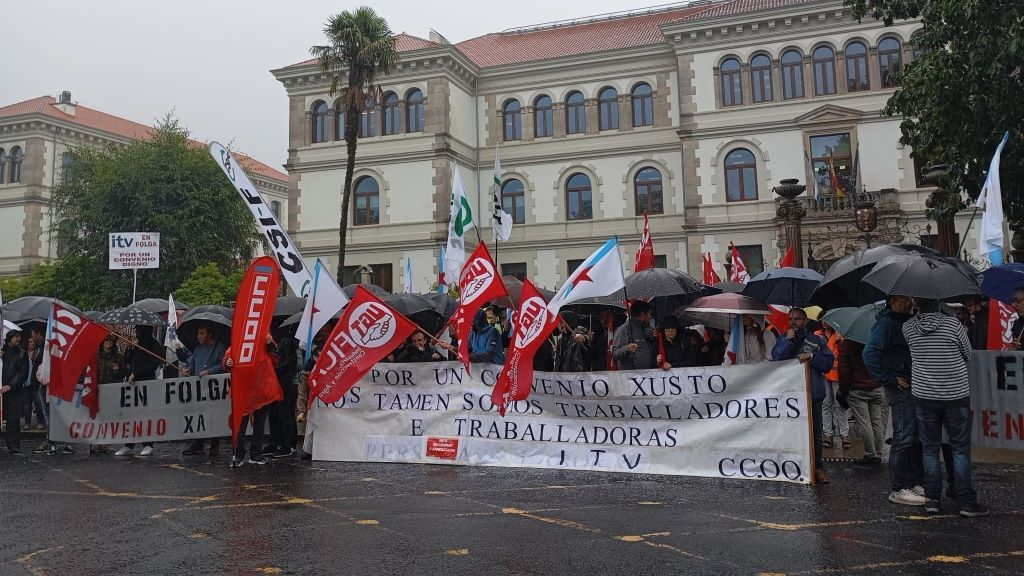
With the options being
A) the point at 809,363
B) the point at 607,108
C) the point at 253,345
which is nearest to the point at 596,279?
the point at 809,363

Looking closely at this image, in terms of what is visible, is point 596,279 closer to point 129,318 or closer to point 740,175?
point 129,318

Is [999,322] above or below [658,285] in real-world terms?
below

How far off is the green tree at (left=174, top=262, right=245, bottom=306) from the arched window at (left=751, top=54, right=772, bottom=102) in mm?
21173

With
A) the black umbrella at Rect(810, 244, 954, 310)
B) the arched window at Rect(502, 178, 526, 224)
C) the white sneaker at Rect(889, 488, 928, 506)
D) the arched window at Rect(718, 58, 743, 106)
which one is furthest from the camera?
the arched window at Rect(502, 178, 526, 224)

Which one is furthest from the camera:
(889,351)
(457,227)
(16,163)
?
(16,163)

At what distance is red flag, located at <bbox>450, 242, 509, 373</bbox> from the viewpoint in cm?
959

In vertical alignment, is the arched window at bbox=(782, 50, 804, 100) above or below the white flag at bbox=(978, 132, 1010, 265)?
above

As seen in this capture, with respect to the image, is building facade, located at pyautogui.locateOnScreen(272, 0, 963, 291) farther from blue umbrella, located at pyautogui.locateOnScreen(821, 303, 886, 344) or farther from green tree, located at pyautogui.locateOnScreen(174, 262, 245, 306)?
blue umbrella, located at pyautogui.locateOnScreen(821, 303, 886, 344)

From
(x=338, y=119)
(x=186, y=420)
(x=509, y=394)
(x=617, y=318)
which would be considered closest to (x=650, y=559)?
(x=509, y=394)

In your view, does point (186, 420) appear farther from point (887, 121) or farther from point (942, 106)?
point (887, 121)

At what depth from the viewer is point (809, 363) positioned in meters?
7.95

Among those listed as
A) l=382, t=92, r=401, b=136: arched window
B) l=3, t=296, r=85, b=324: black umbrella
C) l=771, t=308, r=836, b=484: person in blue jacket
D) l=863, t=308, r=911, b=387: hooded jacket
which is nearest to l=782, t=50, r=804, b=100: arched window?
l=382, t=92, r=401, b=136: arched window

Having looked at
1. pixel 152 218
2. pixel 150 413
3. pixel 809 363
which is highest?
pixel 152 218

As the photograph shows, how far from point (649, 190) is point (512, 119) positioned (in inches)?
278
